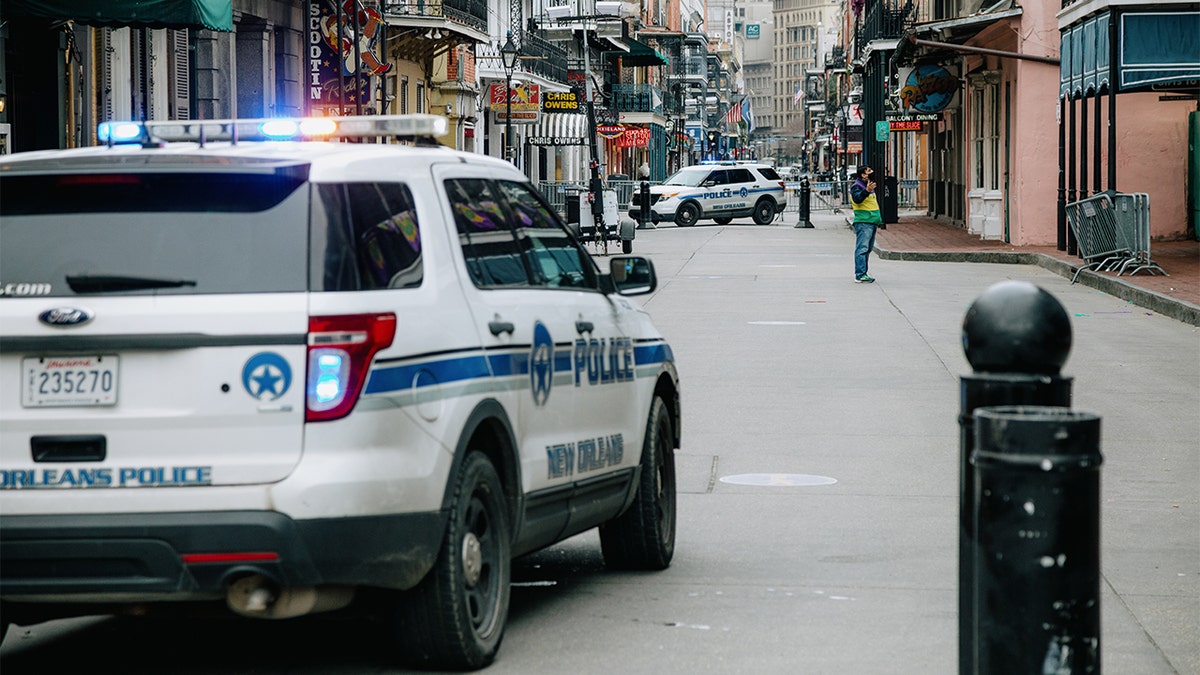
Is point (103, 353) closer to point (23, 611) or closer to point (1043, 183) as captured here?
point (23, 611)

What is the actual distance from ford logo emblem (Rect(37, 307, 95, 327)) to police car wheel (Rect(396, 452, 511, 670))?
3.75ft

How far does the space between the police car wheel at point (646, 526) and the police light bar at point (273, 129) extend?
1.84 metres

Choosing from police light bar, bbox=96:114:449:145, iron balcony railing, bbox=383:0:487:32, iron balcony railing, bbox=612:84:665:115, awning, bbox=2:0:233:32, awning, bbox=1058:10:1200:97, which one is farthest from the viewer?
iron balcony railing, bbox=612:84:665:115

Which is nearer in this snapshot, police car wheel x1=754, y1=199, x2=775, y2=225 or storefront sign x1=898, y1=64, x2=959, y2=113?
storefront sign x1=898, y1=64, x2=959, y2=113

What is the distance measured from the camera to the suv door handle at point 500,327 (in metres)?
5.89

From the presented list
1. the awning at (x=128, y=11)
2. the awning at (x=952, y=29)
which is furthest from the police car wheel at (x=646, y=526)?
the awning at (x=952, y=29)

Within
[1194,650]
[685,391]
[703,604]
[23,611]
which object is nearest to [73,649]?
[23,611]

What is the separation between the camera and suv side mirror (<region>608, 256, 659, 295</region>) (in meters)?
7.37

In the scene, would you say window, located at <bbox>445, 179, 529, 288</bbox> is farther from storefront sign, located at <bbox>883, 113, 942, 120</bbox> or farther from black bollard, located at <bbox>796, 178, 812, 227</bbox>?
storefront sign, located at <bbox>883, 113, 942, 120</bbox>

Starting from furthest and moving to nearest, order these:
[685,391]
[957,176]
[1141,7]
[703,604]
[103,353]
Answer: [957,176] → [1141,7] → [685,391] → [703,604] → [103,353]

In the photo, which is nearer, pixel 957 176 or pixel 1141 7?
pixel 1141 7

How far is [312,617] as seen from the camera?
20.7 feet

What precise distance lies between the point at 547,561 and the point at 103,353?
9.92 feet

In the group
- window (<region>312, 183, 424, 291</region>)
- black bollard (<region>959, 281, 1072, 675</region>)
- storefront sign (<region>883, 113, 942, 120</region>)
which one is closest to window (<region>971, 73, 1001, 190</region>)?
storefront sign (<region>883, 113, 942, 120</region>)
